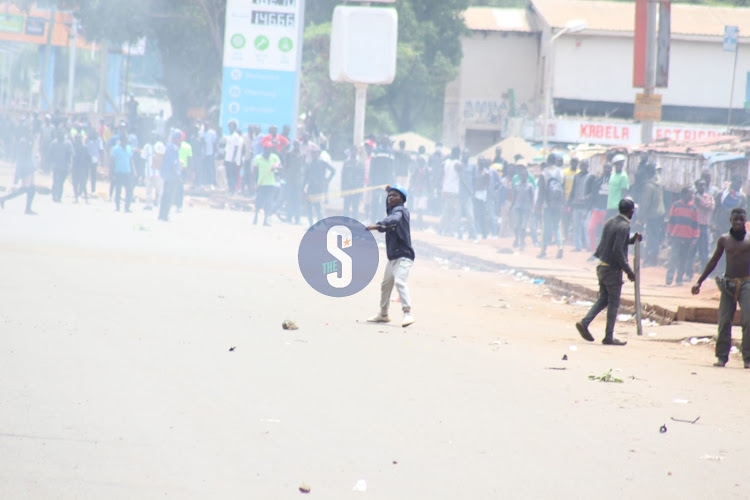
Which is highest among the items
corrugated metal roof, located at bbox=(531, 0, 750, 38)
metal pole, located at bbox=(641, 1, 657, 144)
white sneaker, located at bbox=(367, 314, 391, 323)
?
corrugated metal roof, located at bbox=(531, 0, 750, 38)

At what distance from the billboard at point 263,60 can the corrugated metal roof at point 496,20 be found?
55.8 feet

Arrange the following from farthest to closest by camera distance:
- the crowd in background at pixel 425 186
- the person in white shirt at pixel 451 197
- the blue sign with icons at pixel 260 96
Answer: the blue sign with icons at pixel 260 96 → the person in white shirt at pixel 451 197 → the crowd in background at pixel 425 186

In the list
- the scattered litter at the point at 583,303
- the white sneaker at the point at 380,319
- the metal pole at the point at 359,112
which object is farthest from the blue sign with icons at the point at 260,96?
the white sneaker at the point at 380,319

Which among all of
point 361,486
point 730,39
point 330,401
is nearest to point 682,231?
point 730,39

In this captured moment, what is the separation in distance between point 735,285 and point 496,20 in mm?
40029

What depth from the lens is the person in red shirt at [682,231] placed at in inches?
651

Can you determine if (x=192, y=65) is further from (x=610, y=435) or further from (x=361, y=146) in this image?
(x=610, y=435)

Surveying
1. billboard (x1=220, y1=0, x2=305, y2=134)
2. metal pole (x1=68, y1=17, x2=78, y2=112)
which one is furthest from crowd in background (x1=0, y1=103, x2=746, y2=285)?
metal pole (x1=68, y1=17, x2=78, y2=112)

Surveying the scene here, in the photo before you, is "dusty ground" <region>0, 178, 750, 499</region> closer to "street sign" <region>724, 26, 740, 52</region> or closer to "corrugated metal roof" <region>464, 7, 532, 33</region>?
"street sign" <region>724, 26, 740, 52</region>

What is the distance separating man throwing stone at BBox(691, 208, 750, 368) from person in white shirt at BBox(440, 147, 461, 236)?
14.8 metres

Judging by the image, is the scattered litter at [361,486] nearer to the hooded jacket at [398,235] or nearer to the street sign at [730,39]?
the hooded jacket at [398,235]

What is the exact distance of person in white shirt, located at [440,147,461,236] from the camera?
80.0 feet

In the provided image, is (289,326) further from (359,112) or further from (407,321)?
(359,112)

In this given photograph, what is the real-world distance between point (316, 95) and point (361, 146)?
11585 millimetres
